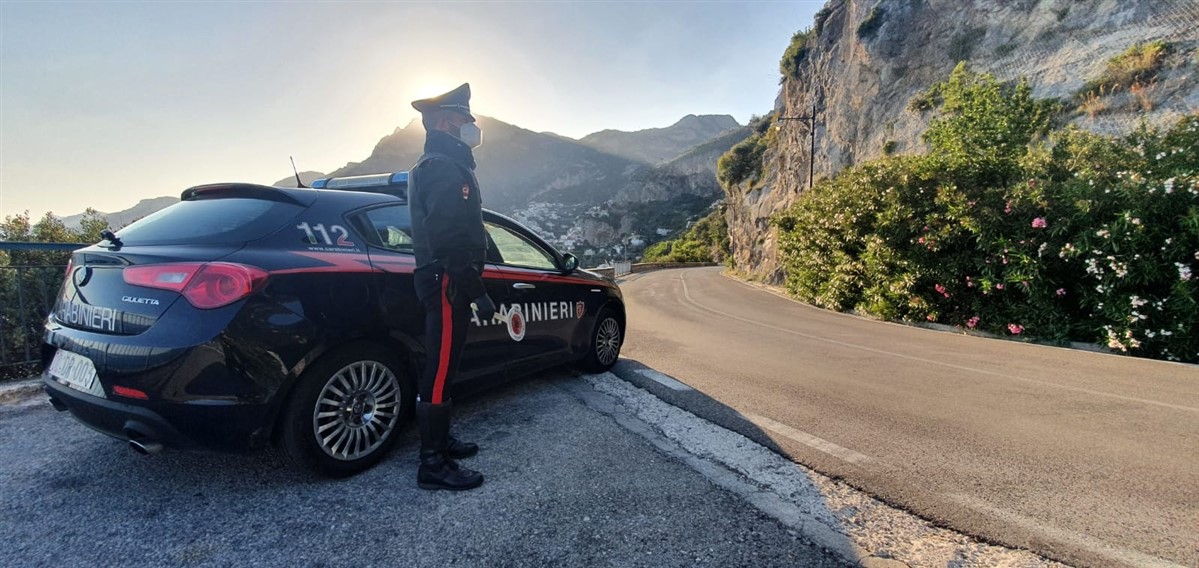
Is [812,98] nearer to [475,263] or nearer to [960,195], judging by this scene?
[960,195]

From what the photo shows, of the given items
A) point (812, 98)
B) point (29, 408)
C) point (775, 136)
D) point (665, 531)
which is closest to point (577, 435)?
point (665, 531)

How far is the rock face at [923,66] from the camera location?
14695 mm

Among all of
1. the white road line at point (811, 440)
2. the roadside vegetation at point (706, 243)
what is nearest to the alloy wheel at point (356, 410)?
the white road line at point (811, 440)

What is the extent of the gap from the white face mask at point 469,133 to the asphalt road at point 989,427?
257 cm

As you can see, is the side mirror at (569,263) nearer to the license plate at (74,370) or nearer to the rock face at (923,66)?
the license plate at (74,370)

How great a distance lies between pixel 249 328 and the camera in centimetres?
233

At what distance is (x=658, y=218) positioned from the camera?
5487 inches

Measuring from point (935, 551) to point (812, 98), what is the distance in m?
33.7

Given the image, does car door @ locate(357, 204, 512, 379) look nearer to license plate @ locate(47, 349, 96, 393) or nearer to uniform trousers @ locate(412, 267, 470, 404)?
uniform trousers @ locate(412, 267, 470, 404)

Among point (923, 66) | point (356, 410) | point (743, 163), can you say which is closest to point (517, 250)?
point (356, 410)

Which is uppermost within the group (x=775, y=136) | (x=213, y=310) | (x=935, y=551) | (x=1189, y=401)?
(x=775, y=136)

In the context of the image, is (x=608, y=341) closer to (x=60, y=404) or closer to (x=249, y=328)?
(x=249, y=328)

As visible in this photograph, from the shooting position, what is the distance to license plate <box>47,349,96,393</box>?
2418 millimetres

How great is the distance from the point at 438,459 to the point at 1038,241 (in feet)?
29.9
